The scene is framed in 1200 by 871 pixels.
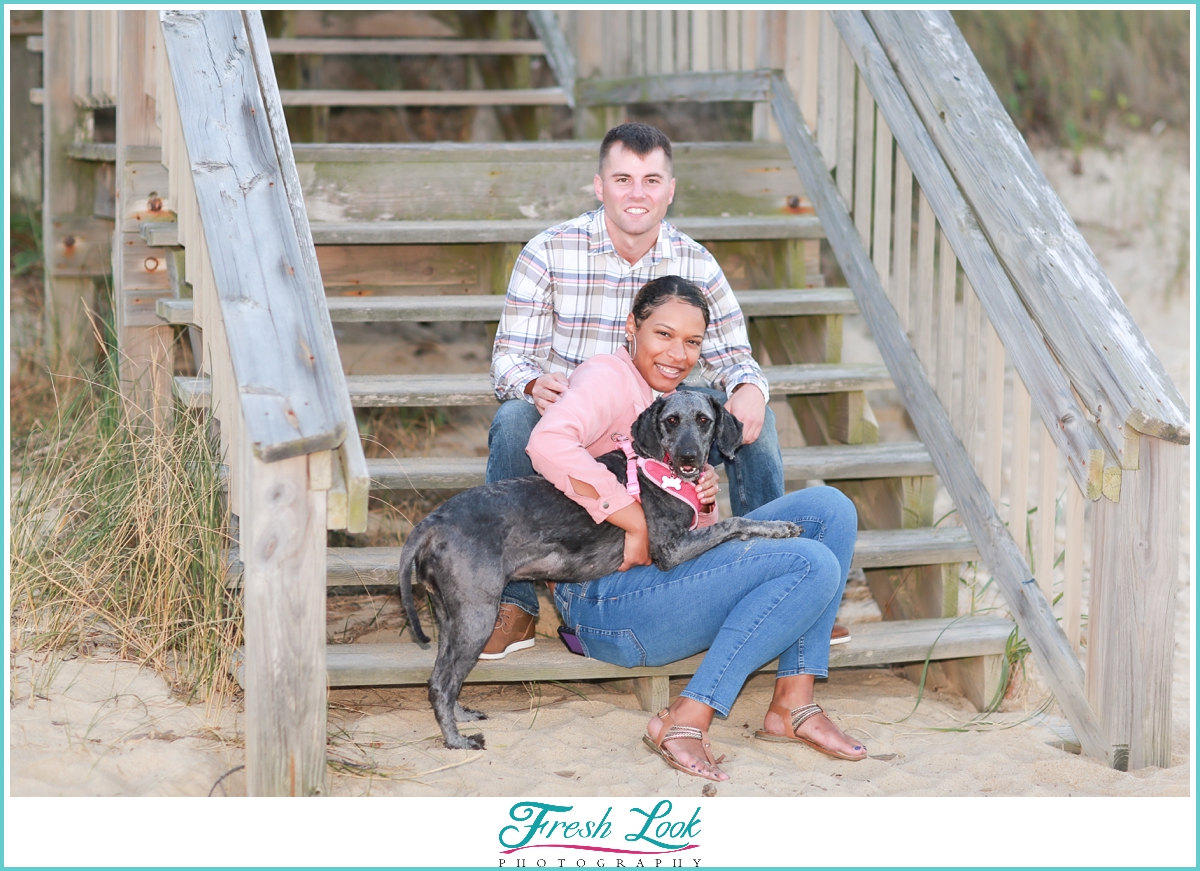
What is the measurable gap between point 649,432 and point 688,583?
40 cm

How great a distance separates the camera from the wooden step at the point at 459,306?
3900mm

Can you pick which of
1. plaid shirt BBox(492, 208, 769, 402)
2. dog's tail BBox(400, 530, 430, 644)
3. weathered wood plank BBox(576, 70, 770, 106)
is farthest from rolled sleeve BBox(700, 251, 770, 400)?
weathered wood plank BBox(576, 70, 770, 106)

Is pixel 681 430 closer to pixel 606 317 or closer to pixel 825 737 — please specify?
pixel 606 317

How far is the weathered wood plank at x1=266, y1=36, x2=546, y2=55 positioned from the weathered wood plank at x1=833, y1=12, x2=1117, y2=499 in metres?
2.94

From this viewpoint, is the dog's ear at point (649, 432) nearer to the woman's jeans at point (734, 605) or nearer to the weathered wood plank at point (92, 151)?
the woman's jeans at point (734, 605)

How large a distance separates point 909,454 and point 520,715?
1587mm

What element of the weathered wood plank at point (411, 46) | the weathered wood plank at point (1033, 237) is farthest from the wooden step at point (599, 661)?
the weathered wood plank at point (411, 46)

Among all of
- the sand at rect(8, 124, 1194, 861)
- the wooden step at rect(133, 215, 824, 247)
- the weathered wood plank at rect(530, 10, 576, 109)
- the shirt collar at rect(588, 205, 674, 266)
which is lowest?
the sand at rect(8, 124, 1194, 861)

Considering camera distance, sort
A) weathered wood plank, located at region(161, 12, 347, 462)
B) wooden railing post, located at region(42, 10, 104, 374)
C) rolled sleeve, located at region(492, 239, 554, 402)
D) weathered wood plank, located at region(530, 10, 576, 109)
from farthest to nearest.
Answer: weathered wood plank, located at region(530, 10, 576, 109), wooden railing post, located at region(42, 10, 104, 374), rolled sleeve, located at region(492, 239, 554, 402), weathered wood plank, located at region(161, 12, 347, 462)

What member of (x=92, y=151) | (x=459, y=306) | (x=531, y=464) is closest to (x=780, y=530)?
(x=531, y=464)

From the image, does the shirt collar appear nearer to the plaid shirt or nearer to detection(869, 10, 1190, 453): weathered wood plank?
the plaid shirt

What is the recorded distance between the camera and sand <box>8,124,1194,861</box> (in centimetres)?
276

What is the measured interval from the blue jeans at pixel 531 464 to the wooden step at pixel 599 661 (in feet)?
0.62

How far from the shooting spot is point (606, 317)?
3477 mm
